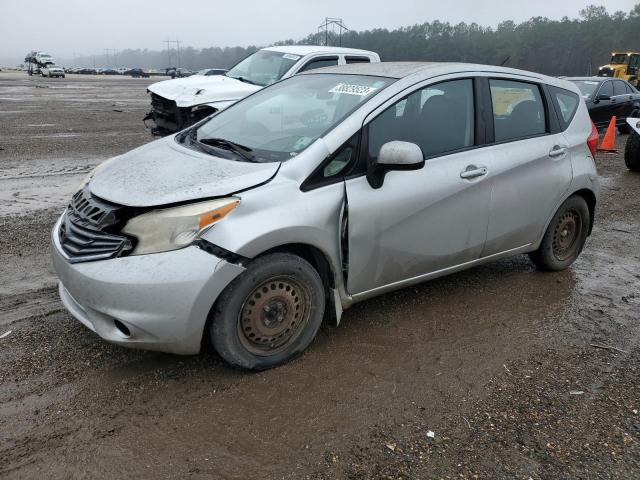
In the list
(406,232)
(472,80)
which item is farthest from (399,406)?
(472,80)

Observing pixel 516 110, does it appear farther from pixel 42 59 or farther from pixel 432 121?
pixel 42 59

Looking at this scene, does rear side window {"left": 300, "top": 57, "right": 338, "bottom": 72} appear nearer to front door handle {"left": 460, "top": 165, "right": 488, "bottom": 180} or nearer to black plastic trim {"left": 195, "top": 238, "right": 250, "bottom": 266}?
front door handle {"left": 460, "top": 165, "right": 488, "bottom": 180}

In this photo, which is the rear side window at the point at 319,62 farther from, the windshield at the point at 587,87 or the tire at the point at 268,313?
the windshield at the point at 587,87

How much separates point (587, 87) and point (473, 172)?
1272cm

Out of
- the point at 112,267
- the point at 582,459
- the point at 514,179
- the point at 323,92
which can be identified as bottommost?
the point at 582,459

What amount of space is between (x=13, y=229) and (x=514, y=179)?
15.5 ft

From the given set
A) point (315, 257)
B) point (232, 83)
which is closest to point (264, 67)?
point (232, 83)

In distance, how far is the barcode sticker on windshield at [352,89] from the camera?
12.5 ft

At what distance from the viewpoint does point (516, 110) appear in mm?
4488

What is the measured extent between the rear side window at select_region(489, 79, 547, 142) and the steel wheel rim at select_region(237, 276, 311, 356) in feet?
6.49

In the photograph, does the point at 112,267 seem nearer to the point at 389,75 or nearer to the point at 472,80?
the point at 389,75

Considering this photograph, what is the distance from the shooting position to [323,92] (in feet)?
13.4

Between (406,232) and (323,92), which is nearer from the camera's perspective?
(406,232)

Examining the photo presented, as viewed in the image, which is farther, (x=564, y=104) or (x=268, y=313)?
(x=564, y=104)
